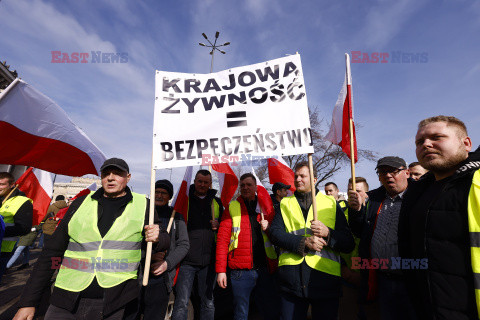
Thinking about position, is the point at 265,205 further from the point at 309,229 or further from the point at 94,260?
the point at 94,260

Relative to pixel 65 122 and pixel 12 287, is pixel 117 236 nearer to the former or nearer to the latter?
pixel 65 122

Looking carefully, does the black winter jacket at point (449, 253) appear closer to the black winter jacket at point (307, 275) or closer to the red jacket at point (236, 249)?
the black winter jacket at point (307, 275)

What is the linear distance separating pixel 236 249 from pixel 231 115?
1785 mm

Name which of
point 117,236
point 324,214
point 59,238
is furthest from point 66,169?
point 324,214

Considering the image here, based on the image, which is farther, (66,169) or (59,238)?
(66,169)

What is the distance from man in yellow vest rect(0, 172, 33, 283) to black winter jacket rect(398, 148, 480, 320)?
473 cm

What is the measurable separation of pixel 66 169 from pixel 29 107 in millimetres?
1128

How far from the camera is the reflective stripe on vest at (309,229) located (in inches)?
98.4

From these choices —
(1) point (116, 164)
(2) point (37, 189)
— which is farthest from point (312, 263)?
(2) point (37, 189)

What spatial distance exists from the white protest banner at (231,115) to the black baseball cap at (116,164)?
30 cm

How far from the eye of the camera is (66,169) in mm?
3871

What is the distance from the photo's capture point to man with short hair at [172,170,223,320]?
3449 millimetres

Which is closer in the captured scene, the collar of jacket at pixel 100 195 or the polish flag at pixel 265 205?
the collar of jacket at pixel 100 195

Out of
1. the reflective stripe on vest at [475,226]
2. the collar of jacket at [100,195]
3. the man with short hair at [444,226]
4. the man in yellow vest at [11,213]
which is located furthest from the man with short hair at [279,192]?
the man in yellow vest at [11,213]
